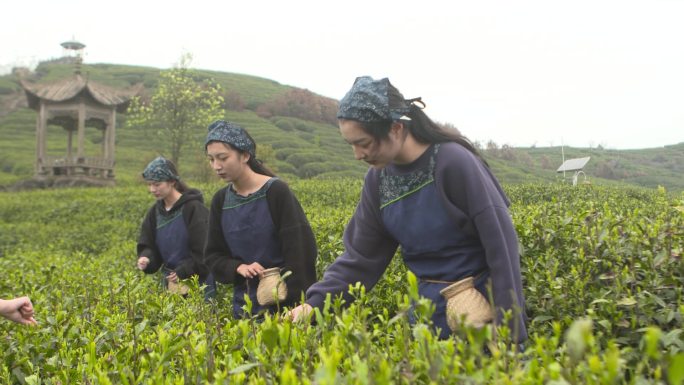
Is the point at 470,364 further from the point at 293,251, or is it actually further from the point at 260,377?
the point at 293,251

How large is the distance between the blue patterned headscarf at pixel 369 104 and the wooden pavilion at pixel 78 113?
24543 mm

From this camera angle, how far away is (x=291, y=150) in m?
35.0

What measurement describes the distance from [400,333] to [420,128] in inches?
39.3

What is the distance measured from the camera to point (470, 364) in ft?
3.68

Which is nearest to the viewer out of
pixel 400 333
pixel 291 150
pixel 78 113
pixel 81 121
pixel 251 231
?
pixel 400 333

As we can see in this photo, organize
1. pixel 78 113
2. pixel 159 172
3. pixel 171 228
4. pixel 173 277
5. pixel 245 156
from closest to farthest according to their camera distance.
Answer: pixel 245 156, pixel 173 277, pixel 159 172, pixel 171 228, pixel 78 113

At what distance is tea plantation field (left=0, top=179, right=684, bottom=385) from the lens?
1.23m

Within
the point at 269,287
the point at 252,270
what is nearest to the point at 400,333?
the point at 269,287

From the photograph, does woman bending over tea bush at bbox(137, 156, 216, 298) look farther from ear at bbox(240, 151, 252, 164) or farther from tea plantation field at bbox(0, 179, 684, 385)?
ear at bbox(240, 151, 252, 164)

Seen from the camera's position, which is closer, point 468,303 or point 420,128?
point 468,303

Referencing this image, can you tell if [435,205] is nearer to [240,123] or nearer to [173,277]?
[173,277]

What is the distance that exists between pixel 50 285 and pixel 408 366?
393 centimetres

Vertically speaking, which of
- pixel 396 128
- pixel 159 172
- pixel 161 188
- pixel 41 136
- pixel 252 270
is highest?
pixel 396 128

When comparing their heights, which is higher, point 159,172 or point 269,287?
point 159,172
